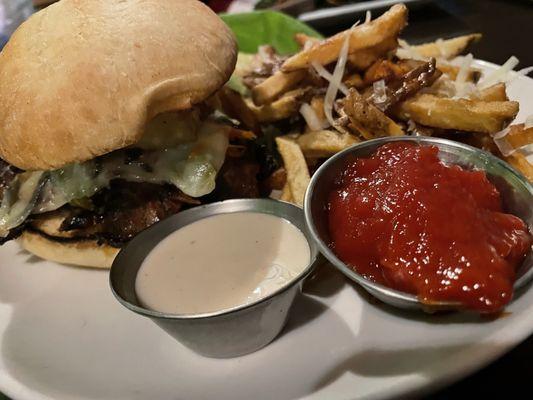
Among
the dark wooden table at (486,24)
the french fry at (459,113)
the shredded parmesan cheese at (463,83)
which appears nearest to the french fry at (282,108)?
the french fry at (459,113)

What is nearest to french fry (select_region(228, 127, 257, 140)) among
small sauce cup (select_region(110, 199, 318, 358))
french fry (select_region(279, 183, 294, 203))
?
french fry (select_region(279, 183, 294, 203))

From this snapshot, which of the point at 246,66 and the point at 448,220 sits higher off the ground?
the point at 448,220

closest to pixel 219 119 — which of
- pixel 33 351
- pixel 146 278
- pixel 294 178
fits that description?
pixel 294 178

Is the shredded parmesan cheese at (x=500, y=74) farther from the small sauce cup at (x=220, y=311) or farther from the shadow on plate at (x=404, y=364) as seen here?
the shadow on plate at (x=404, y=364)

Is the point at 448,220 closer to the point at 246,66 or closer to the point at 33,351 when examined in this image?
the point at 33,351

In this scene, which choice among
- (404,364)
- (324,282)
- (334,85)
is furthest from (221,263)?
(334,85)

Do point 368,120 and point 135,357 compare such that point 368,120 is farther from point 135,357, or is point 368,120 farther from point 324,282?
point 135,357
